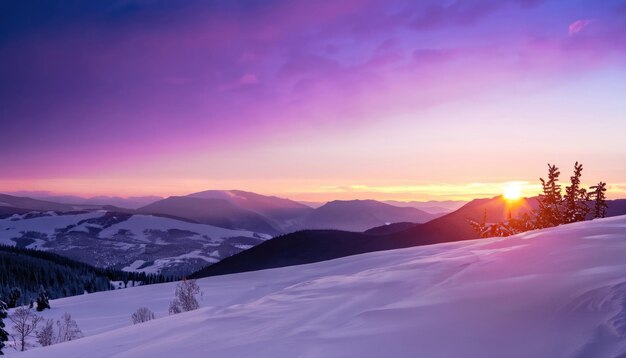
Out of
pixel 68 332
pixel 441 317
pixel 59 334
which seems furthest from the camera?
pixel 68 332

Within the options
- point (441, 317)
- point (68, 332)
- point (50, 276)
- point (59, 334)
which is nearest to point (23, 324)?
point (59, 334)

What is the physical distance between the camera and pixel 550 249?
33.9ft

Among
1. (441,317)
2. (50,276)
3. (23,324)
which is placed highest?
(441,317)

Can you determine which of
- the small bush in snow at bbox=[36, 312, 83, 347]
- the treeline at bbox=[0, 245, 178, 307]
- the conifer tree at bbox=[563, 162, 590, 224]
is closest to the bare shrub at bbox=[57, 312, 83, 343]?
the small bush in snow at bbox=[36, 312, 83, 347]

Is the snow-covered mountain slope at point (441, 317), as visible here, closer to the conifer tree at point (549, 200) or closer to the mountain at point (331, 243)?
the conifer tree at point (549, 200)

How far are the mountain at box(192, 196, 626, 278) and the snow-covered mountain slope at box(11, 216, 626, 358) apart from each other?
6349 inches

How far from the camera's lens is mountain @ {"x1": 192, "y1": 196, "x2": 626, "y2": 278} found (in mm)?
173625

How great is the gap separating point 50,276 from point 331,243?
4294 inches

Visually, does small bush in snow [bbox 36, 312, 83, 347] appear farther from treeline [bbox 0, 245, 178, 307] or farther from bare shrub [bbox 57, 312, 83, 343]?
treeline [bbox 0, 245, 178, 307]

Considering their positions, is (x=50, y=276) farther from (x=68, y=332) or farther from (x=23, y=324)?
(x=23, y=324)

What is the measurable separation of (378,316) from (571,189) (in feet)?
122

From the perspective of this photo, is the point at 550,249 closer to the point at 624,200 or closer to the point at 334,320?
the point at 334,320

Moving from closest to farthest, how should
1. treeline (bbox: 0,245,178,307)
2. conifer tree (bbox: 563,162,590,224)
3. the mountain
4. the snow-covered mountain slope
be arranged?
the snow-covered mountain slope → conifer tree (bbox: 563,162,590,224) → treeline (bbox: 0,245,178,307) → the mountain

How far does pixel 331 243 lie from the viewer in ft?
611
